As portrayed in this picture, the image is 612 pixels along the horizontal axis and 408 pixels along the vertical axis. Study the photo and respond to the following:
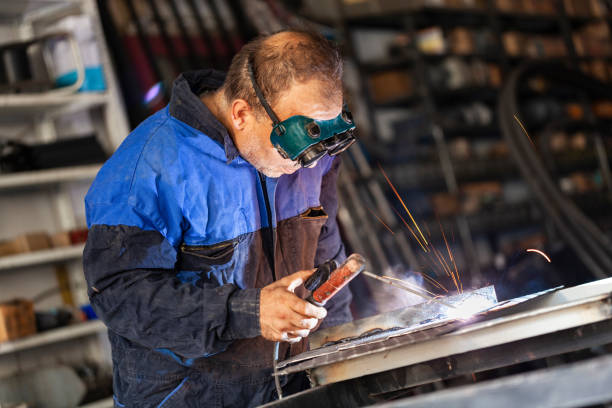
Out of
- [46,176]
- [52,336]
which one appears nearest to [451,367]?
Answer: [52,336]

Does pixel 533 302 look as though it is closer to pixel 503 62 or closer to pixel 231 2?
pixel 231 2

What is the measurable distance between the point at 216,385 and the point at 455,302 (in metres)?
0.61

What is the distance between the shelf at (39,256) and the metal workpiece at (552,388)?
9.04 feet

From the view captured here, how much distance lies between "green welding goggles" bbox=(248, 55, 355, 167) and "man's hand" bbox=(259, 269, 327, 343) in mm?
320

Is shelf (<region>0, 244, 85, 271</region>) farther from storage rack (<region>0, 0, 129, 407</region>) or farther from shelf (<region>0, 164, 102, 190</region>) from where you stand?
shelf (<region>0, 164, 102, 190</region>)

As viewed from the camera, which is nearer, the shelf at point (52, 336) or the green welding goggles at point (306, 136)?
the green welding goggles at point (306, 136)

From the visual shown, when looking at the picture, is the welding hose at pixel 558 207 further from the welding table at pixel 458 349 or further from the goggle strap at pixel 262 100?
the goggle strap at pixel 262 100

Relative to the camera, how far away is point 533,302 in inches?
53.7

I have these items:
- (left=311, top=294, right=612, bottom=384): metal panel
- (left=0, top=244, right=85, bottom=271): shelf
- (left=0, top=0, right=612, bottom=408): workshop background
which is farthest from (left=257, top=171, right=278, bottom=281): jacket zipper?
(left=0, top=244, right=85, bottom=271): shelf

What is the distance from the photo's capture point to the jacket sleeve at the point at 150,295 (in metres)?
1.38

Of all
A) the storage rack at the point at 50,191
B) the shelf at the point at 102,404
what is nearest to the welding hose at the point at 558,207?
the storage rack at the point at 50,191

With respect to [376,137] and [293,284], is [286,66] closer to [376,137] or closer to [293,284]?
[293,284]

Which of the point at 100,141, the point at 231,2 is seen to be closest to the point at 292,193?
the point at 100,141

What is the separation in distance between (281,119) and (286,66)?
0.13 m
